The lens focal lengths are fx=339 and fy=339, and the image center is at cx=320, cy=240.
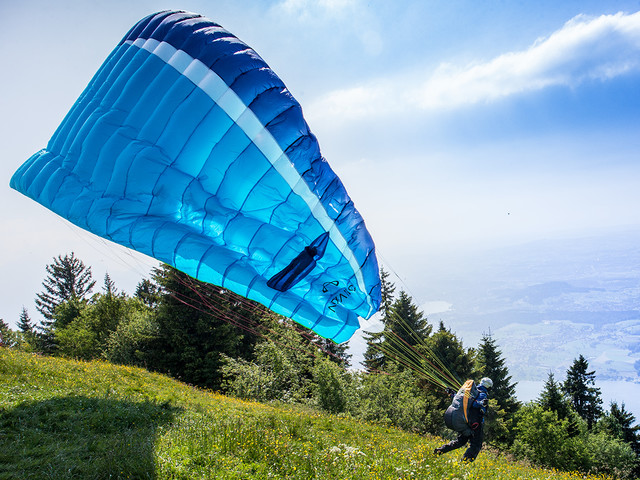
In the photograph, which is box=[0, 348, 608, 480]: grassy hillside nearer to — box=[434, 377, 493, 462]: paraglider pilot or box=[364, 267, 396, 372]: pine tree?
box=[434, 377, 493, 462]: paraglider pilot

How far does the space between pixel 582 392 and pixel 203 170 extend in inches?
1582

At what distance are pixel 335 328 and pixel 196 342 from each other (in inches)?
563

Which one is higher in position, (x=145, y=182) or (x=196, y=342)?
(x=145, y=182)

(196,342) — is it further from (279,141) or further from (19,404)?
(279,141)

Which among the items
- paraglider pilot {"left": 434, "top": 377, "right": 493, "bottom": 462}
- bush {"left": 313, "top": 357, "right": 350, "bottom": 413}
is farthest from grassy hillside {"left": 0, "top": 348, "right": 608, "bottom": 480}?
bush {"left": 313, "top": 357, "right": 350, "bottom": 413}

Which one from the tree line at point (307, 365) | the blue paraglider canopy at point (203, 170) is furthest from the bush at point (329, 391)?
the blue paraglider canopy at point (203, 170)

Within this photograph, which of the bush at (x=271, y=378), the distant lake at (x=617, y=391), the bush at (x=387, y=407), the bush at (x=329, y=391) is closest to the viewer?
the bush at (x=387, y=407)

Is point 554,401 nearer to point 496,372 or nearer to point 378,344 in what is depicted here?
point 496,372

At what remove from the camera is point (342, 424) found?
25.2ft

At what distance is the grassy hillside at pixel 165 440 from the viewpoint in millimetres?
3936

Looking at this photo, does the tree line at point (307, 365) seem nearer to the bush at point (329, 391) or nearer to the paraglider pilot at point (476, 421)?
the bush at point (329, 391)

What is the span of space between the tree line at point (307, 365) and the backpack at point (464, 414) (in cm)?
413

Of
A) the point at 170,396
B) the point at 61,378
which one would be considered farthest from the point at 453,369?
the point at 61,378

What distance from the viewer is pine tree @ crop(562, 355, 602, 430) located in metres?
31.2
